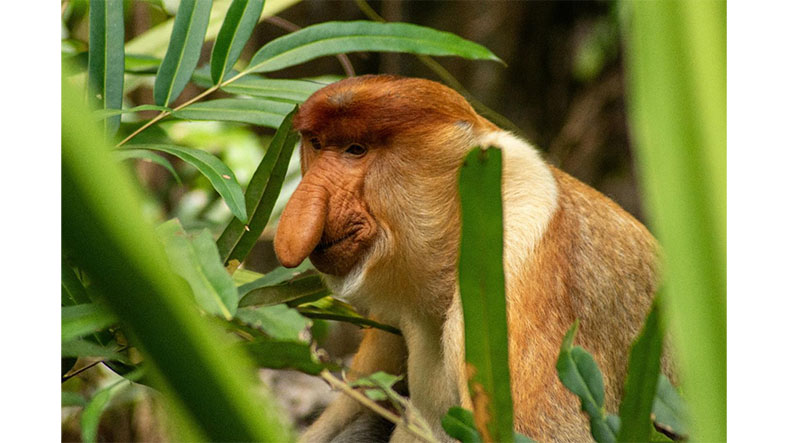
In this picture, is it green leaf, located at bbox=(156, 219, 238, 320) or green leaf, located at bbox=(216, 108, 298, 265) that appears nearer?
green leaf, located at bbox=(156, 219, 238, 320)

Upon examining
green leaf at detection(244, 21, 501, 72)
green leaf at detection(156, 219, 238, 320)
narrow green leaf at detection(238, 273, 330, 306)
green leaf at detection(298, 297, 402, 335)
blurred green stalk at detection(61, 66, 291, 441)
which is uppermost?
blurred green stalk at detection(61, 66, 291, 441)

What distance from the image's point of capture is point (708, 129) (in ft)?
1.63

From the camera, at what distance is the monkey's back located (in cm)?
162

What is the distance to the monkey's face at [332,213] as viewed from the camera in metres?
1.66

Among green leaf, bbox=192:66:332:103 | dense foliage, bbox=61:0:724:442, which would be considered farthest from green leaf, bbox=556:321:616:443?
green leaf, bbox=192:66:332:103

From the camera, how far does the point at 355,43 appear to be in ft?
6.07

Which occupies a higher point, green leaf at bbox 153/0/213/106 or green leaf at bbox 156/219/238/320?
green leaf at bbox 153/0/213/106

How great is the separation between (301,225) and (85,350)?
55 centimetres

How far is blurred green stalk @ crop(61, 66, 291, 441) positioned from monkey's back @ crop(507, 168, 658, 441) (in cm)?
117

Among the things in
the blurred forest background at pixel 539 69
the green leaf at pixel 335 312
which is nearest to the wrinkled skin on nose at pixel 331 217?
the green leaf at pixel 335 312

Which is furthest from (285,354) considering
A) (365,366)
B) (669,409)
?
(365,366)

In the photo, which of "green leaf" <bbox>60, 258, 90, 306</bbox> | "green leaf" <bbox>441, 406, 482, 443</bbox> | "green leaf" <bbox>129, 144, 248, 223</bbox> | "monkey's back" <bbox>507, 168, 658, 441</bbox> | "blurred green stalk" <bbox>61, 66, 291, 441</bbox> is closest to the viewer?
"blurred green stalk" <bbox>61, 66, 291, 441</bbox>

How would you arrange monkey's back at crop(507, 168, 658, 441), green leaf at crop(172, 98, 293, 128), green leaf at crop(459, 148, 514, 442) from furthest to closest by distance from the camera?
1. green leaf at crop(172, 98, 293, 128)
2. monkey's back at crop(507, 168, 658, 441)
3. green leaf at crop(459, 148, 514, 442)

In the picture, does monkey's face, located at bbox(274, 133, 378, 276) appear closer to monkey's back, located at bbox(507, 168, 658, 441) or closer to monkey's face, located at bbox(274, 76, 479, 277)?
monkey's face, located at bbox(274, 76, 479, 277)
